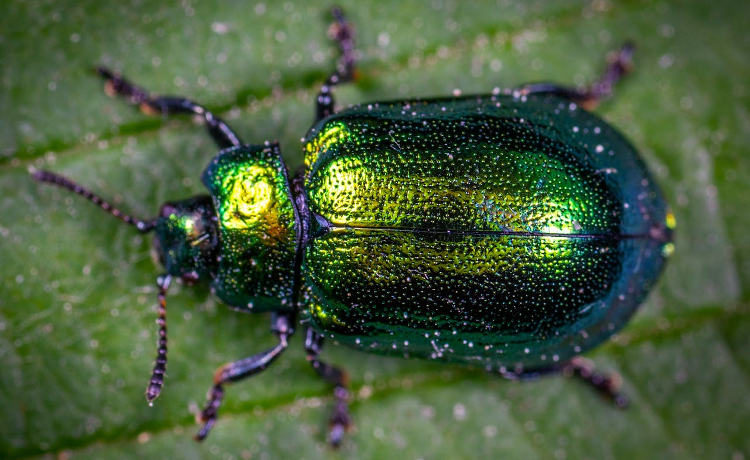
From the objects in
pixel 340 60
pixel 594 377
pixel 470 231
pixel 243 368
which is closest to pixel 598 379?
pixel 594 377

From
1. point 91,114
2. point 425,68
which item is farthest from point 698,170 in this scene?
point 91,114

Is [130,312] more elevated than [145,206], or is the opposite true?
[145,206]

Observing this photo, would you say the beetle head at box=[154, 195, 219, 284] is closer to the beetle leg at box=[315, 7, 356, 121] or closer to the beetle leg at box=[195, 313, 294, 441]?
the beetle leg at box=[195, 313, 294, 441]

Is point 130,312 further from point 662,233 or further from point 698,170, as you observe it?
point 698,170

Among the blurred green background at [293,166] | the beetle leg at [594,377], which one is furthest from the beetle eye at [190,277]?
the beetle leg at [594,377]

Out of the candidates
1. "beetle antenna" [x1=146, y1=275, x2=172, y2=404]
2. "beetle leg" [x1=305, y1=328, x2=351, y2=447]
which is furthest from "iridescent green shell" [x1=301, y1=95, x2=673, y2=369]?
"beetle antenna" [x1=146, y1=275, x2=172, y2=404]

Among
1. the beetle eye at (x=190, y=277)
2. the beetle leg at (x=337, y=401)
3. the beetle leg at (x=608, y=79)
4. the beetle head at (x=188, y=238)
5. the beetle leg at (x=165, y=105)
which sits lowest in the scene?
the beetle leg at (x=337, y=401)

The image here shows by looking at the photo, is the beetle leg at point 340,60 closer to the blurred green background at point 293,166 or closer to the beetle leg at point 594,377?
the blurred green background at point 293,166
